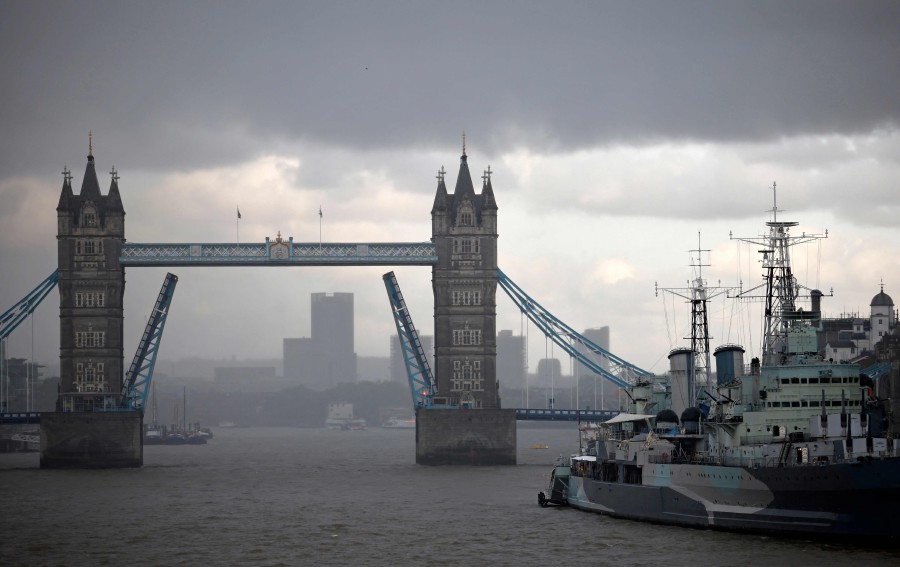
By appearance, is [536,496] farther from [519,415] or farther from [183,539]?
[519,415]

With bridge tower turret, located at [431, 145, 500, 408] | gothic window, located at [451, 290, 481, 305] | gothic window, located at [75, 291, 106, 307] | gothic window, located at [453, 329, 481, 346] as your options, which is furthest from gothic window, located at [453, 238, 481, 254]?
gothic window, located at [75, 291, 106, 307]

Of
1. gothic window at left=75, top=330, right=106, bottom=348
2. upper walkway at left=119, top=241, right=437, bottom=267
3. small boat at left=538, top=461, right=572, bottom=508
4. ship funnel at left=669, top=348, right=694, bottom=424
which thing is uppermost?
upper walkway at left=119, top=241, right=437, bottom=267

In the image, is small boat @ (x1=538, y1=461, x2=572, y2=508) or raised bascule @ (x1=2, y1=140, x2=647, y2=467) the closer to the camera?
small boat @ (x1=538, y1=461, x2=572, y2=508)

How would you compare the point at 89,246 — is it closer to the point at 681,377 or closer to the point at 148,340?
the point at 148,340

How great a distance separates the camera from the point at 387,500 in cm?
8362

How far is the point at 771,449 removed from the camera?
58656 millimetres

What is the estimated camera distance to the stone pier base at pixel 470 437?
372ft

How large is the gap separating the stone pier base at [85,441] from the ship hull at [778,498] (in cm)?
5601

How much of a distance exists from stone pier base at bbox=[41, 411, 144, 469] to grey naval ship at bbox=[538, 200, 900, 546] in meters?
50.5

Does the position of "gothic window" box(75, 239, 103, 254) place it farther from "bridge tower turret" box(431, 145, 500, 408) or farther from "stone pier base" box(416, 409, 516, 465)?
"stone pier base" box(416, 409, 516, 465)

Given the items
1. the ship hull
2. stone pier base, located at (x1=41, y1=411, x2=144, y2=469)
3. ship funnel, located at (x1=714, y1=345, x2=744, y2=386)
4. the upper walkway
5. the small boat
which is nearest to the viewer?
the ship hull

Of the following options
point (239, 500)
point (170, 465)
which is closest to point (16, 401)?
point (170, 465)

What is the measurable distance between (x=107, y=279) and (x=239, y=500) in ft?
127

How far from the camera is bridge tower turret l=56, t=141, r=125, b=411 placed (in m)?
117
